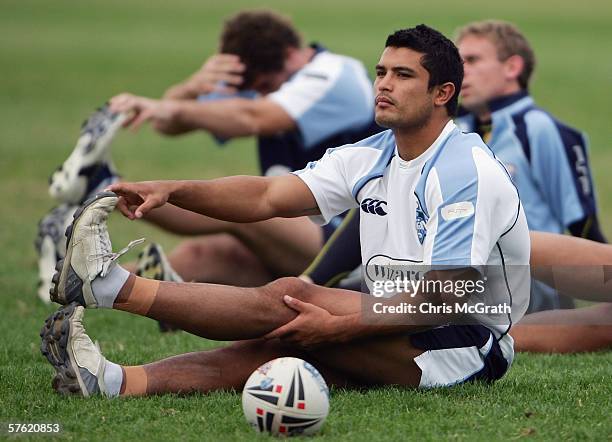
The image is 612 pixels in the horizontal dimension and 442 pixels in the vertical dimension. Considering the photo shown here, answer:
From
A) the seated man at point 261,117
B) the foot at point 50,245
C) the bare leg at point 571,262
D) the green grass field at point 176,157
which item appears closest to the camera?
the green grass field at point 176,157

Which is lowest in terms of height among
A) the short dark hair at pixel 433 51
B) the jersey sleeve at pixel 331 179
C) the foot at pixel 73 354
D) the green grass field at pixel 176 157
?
the green grass field at pixel 176 157

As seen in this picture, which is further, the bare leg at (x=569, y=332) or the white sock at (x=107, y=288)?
the bare leg at (x=569, y=332)

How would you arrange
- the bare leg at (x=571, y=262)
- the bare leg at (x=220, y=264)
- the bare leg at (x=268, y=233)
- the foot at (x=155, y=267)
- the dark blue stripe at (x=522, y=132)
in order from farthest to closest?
1. the bare leg at (x=220, y=264)
2. the dark blue stripe at (x=522, y=132)
3. the bare leg at (x=268, y=233)
4. the foot at (x=155, y=267)
5. the bare leg at (x=571, y=262)

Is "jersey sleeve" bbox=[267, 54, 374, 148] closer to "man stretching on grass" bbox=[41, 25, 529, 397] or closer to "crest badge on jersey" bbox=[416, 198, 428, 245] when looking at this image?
"man stretching on grass" bbox=[41, 25, 529, 397]

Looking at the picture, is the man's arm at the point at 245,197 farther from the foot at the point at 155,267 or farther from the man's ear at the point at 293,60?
the man's ear at the point at 293,60

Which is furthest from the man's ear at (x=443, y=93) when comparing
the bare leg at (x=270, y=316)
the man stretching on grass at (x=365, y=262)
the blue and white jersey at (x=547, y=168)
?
the blue and white jersey at (x=547, y=168)

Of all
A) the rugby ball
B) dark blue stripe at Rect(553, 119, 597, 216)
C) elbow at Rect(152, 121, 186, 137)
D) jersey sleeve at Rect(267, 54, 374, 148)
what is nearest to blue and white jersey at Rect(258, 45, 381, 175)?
jersey sleeve at Rect(267, 54, 374, 148)

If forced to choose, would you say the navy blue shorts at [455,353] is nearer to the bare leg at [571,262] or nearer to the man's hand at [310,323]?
the man's hand at [310,323]

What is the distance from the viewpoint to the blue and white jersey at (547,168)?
329 inches

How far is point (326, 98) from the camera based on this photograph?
965 cm

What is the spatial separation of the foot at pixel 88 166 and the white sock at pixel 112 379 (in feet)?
10.7

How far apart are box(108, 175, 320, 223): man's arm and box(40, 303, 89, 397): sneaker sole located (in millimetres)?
645

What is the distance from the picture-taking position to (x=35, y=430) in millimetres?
5062

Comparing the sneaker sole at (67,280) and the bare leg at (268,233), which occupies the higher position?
the sneaker sole at (67,280)
